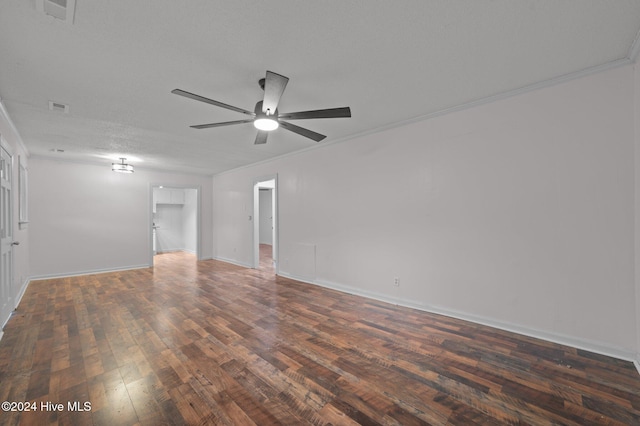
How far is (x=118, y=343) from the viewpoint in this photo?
2.56 meters

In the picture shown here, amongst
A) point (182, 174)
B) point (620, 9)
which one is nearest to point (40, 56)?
point (620, 9)

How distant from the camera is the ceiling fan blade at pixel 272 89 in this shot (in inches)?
74.6

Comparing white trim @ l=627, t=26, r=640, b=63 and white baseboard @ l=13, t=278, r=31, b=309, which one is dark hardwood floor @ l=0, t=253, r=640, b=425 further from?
white trim @ l=627, t=26, r=640, b=63

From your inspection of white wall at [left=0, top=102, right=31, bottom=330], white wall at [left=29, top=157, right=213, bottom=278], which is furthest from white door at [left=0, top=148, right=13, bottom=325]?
white wall at [left=29, top=157, right=213, bottom=278]

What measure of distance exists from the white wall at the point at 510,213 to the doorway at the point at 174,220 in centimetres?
683

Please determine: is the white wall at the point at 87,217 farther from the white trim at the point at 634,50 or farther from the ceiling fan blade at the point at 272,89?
the white trim at the point at 634,50

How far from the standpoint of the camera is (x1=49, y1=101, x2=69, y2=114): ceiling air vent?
9.34 feet

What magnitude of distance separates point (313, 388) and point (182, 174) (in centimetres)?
692

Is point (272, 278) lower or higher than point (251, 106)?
lower

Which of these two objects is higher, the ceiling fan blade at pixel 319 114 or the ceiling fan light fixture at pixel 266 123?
the ceiling fan blade at pixel 319 114

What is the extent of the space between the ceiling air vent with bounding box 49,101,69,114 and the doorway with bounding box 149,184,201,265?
6211 mm

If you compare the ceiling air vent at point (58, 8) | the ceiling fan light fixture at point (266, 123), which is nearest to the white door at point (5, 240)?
the ceiling air vent at point (58, 8)

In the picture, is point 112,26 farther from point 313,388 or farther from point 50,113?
point 313,388

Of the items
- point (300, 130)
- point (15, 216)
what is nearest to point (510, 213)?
point (300, 130)
